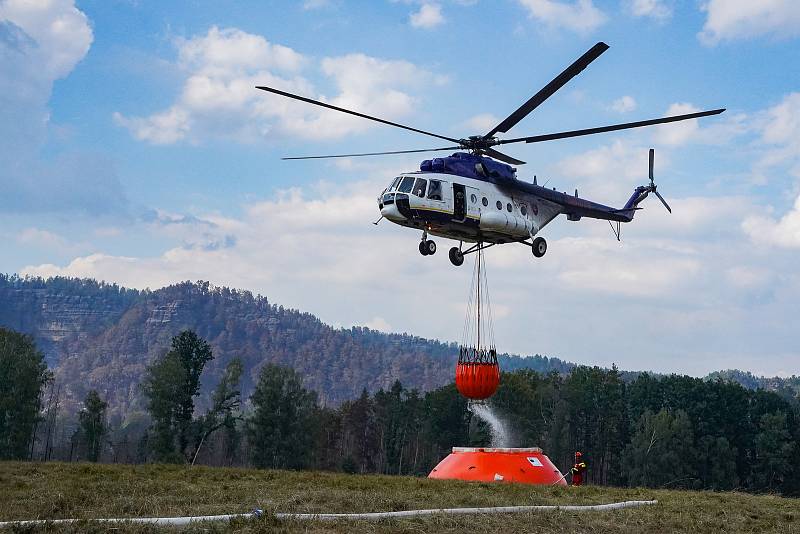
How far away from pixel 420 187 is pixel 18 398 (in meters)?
65.7

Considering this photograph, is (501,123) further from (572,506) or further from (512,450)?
(572,506)

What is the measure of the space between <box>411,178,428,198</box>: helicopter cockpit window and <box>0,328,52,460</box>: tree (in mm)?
64574

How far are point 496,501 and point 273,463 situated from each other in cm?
7267

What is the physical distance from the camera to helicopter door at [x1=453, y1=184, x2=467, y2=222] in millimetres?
29859

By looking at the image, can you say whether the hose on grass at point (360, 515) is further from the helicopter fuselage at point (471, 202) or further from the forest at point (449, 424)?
the forest at point (449, 424)

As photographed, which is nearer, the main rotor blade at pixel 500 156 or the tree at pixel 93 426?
the main rotor blade at pixel 500 156

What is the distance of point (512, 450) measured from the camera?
28703 mm

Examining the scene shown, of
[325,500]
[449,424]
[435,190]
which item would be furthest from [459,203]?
[449,424]

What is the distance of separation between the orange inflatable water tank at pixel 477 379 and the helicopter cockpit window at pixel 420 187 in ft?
19.7

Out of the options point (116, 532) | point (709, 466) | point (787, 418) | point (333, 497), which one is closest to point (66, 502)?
point (116, 532)

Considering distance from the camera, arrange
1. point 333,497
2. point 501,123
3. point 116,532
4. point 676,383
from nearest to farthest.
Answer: point 116,532 < point 333,497 < point 501,123 < point 676,383

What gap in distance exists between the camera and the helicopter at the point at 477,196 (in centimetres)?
2909

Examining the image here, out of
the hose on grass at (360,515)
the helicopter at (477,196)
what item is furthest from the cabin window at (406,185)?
the hose on grass at (360,515)

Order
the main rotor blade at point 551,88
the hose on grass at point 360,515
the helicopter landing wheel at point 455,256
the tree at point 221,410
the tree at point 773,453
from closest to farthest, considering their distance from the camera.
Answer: the hose on grass at point 360,515
the main rotor blade at point 551,88
the helicopter landing wheel at point 455,256
the tree at point 221,410
the tree at point 773,453
